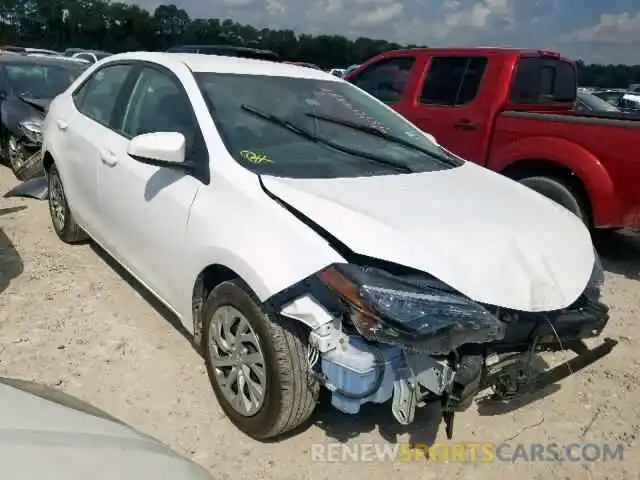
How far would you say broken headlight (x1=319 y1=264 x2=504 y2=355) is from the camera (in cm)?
239

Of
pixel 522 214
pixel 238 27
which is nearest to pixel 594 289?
pixel 522 214

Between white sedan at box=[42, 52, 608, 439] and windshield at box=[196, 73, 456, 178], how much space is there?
0.01 metres

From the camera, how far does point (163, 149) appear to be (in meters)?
3.12

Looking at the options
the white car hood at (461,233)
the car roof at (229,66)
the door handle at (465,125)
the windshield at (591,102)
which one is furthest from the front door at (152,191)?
the windshield at (591,102)

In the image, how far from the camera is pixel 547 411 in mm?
3371

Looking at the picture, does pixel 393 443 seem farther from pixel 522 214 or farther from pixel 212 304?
pixel 522 214

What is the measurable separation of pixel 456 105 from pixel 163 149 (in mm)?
4078

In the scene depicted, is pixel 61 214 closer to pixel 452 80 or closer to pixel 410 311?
pixel 410 311

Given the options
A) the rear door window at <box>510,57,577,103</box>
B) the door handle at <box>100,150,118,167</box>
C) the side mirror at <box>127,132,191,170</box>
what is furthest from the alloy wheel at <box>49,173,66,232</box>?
the rear door window at <box>510,57,577,103</box>

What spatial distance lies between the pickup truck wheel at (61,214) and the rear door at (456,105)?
3561 millimetres

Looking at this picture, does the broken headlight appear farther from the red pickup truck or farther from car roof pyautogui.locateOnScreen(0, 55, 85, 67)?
car roof pyautogui.locateOnScreen(0, 55, 85, 67)

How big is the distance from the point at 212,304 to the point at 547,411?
6.11 ft

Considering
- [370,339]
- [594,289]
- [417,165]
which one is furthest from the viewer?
[417,165]

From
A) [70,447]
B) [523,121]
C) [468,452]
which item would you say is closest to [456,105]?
[523,121]
